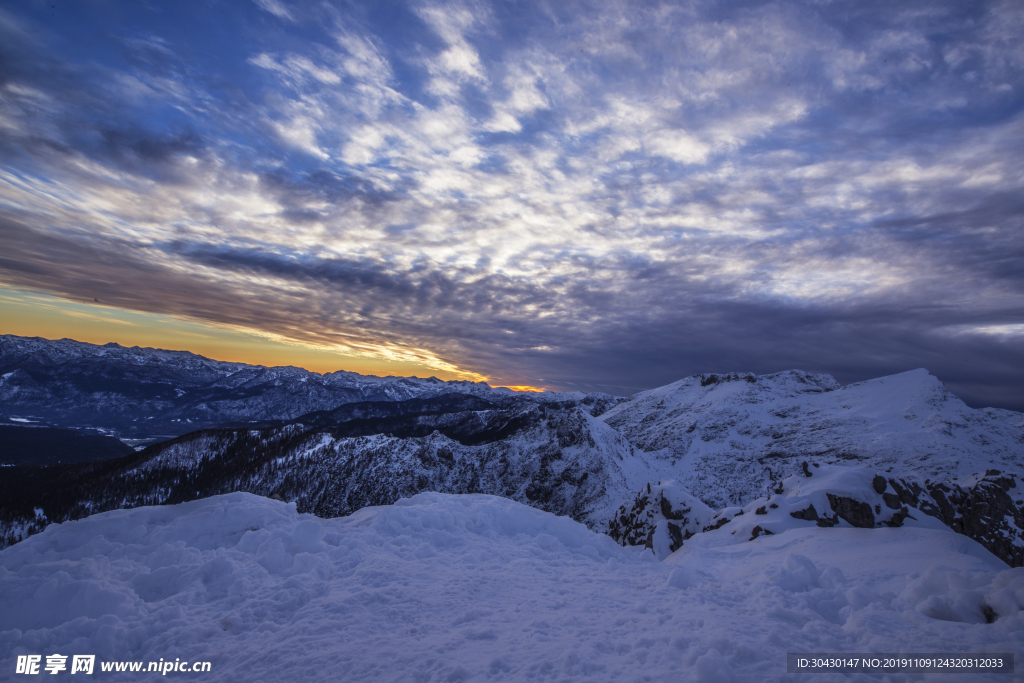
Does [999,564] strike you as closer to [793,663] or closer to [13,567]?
[793,663]

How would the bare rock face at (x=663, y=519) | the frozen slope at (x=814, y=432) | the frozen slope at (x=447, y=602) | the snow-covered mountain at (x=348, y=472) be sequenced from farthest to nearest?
the snow-covered mountain at (x=348, y=472), the frozen slope at (x=814, y=432), the bare rock face at (x=663, y=519), the frozen slope at (x=447, y=602)

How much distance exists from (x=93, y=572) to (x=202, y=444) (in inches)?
7237

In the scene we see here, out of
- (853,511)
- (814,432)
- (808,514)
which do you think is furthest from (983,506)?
(814,432)

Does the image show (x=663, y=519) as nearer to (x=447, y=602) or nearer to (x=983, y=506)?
(x=983, y=506)

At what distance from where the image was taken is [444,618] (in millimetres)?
9102

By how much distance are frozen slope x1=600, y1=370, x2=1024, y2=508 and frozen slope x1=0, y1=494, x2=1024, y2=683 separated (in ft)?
185

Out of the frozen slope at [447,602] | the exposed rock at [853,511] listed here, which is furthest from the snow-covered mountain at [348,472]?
the frozen slope at [447,602]

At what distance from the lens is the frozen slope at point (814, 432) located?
241 ft

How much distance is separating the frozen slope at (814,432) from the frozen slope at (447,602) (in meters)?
56.5

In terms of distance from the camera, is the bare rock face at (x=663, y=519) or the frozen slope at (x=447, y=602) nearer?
the frozen slope at (x=447, y=602)

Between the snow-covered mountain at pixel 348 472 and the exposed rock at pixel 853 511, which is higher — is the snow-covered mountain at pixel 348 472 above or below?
below

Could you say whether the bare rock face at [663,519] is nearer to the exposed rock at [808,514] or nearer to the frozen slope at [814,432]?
the exposed rock at [808,514]

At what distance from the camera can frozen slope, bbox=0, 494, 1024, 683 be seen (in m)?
7.30

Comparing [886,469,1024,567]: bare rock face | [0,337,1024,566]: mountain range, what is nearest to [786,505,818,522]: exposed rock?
[0,337,1024,566]: mountain range
